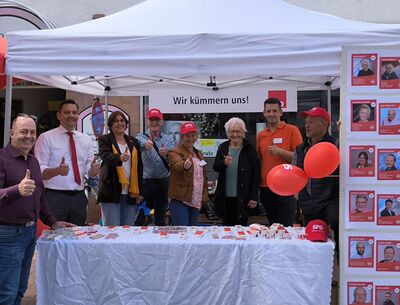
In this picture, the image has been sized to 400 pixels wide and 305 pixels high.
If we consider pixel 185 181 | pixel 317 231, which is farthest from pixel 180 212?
pixel 317 231

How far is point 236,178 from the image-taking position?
14.5ft

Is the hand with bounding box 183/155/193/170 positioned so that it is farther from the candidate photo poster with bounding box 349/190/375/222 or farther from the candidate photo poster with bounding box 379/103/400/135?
the candidate photo poster with bounding box 379/103/400/135

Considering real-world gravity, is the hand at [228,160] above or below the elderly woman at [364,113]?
below

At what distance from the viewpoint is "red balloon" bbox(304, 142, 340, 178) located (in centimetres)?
302

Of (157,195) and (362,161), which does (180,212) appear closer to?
(157,195)

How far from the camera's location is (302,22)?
3545 millimetres

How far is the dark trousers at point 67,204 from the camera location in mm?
3721

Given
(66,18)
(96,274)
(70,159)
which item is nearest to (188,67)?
(70,159)

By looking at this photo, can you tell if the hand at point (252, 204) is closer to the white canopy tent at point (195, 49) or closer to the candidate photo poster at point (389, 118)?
the white canopy tent at point (195, 49)

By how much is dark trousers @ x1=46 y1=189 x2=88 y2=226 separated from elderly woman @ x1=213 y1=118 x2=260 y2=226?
4.52 ft

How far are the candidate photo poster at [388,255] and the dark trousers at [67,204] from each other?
7.74 feet

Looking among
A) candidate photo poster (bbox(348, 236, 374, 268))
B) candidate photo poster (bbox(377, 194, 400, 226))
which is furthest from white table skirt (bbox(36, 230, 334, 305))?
candidate photo poster (bbox(377, 194, 400, 226))

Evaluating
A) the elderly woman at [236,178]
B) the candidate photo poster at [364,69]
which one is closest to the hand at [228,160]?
the elderly woman at [236,178]

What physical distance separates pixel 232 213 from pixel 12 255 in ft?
7.23
